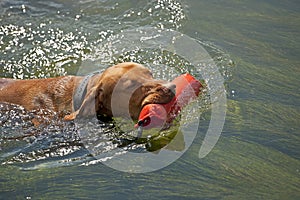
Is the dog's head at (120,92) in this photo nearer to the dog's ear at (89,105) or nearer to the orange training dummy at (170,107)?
the dog's ear at (89,105)

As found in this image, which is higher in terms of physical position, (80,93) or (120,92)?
(120,92)

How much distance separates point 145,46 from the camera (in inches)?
335

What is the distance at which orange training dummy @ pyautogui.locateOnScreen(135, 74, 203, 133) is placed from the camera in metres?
5.26

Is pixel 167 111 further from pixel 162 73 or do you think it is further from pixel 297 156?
pixel 162 73

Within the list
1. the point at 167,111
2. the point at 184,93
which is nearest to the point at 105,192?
the point at 167,111

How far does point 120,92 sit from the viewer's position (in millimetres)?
5789

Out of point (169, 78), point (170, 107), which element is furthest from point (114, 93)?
point (169, 78)

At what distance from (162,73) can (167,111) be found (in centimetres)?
207

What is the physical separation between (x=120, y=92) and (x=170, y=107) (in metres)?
0.61

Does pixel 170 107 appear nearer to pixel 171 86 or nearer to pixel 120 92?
pixel 171 86

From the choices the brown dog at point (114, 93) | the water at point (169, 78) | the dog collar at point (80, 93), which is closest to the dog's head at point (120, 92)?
the brown dog at point (114, 93)

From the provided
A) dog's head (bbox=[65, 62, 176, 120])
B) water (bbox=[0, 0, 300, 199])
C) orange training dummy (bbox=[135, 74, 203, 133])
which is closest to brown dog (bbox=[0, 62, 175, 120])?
dog's head (bbox=[65, 62, 176, 120])

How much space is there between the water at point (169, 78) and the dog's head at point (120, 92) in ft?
0.94

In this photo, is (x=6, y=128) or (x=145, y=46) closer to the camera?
(x=6, y=128)
